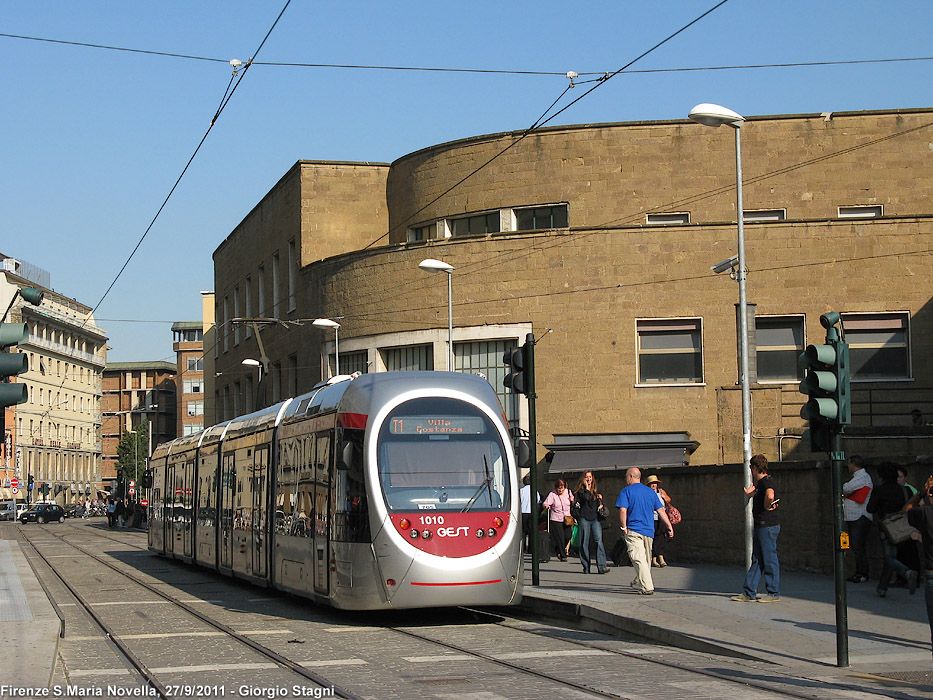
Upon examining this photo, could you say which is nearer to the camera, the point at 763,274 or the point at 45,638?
the point at 45,638

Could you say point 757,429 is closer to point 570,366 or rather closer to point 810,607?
point 570,366

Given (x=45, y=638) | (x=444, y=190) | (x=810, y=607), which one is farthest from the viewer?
(x=444, y=190)

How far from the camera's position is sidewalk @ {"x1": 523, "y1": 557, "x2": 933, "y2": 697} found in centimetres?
1117

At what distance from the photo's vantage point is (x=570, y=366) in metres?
33.2

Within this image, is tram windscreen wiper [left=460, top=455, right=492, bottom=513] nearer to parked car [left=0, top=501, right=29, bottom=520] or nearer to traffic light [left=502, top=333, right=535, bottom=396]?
traffic light [left=502, top=333, right=535, bottom=396]

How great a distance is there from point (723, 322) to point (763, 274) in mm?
1621

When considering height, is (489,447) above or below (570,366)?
below

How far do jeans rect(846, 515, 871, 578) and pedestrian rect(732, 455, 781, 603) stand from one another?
2056 mm

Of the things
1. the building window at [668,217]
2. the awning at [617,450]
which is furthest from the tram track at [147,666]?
the building window at [668,217]

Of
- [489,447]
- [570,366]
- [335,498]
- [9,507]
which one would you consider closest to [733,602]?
[489,447]

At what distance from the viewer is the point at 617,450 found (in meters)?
32.5

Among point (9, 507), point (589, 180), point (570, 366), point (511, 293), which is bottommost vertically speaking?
point (9, 507)

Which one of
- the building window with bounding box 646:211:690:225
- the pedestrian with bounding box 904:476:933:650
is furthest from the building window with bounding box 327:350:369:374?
the pedestrian with bounding box 904:476:933:650

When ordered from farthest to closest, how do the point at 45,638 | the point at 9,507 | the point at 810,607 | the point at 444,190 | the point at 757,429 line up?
the point at 9,507 → the point at 444,190 → the point at 757,429 → the point at 810,607 → the point at 45,638
